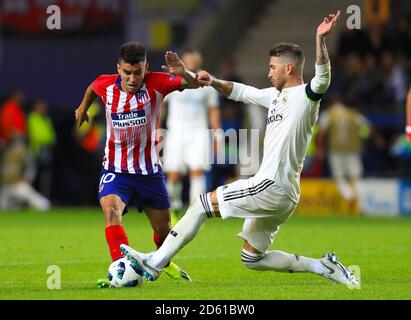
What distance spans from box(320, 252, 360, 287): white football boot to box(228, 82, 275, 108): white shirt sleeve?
133 centimetres

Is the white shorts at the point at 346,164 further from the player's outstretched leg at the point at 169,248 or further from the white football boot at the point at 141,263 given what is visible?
the white football boot at the point at 141,263

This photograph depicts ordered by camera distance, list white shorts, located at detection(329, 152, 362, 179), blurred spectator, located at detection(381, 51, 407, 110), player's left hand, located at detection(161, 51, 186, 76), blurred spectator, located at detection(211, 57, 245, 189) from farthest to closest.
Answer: blurred spectator, located at detection(211, 57, 245, 189)
blurred spectator, located at detection(381, 51, 407, 110)
white shorts, located at detection(329, 152, 362, 179)
player's left hand, located at detection(161, 51, 186, 76)

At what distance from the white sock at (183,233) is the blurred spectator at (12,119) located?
1480 cm

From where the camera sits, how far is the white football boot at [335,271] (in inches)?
360

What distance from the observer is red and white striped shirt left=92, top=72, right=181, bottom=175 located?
9.61 m

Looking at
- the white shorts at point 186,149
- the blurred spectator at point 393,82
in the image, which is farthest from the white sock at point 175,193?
the blurred spectator at point 393,82

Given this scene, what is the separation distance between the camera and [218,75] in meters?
25.0

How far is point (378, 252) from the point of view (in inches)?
499

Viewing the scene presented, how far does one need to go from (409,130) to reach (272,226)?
9.52 ft

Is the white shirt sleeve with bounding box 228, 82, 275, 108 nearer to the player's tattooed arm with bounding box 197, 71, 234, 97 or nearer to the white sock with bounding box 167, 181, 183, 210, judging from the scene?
the player's tattooed arm with bounding box 197, 71, 234, 97

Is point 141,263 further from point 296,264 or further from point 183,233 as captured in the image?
point 296,264

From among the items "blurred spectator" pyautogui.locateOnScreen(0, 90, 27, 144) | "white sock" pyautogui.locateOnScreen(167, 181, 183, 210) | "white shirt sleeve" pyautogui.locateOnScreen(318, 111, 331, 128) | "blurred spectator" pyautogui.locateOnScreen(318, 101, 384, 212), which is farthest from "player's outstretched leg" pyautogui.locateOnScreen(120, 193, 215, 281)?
"blurred spectator" pyautogui.locateOnScreen(0, 90, 27, 144)

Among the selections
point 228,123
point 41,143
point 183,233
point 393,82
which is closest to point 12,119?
point 41,143

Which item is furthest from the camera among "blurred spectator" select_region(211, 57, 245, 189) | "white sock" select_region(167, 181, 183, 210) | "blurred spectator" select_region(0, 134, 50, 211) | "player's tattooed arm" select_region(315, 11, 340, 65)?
"blurred spectator" select_region(0, 134, 50, 211)
